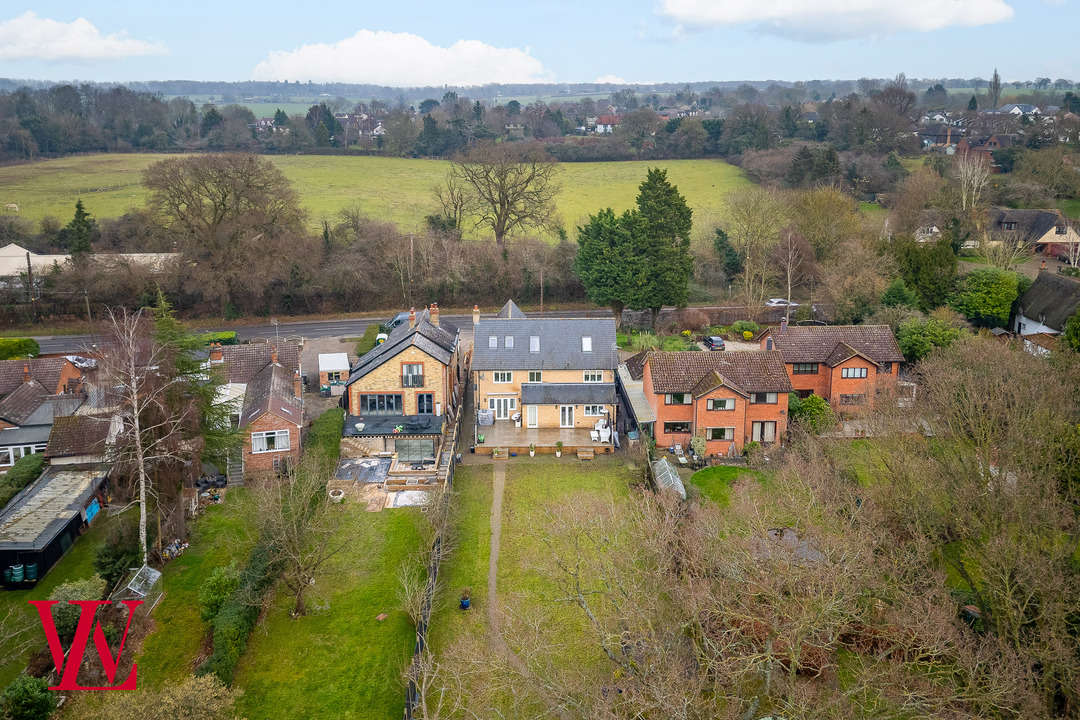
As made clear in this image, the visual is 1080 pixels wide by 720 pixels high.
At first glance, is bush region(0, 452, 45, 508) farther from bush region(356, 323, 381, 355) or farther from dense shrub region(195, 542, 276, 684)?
bush region(356, 323, 381, 355)

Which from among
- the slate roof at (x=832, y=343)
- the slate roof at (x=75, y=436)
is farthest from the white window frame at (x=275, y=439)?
the slate roof at (x=832, y=343)

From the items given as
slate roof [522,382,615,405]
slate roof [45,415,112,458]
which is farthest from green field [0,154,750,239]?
slate roof [45,415,112,458]

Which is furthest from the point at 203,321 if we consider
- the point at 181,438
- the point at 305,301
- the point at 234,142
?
the point at 234,142

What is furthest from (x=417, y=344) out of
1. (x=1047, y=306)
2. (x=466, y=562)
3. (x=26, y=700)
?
(x=1047, y=306)

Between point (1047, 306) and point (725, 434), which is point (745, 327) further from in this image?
point (725, 434)

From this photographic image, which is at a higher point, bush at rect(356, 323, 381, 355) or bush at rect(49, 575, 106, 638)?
bush at rect(356, 323, 381, 355)

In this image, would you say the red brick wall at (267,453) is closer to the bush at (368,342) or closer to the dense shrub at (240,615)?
the dense shrub at (240,615)
